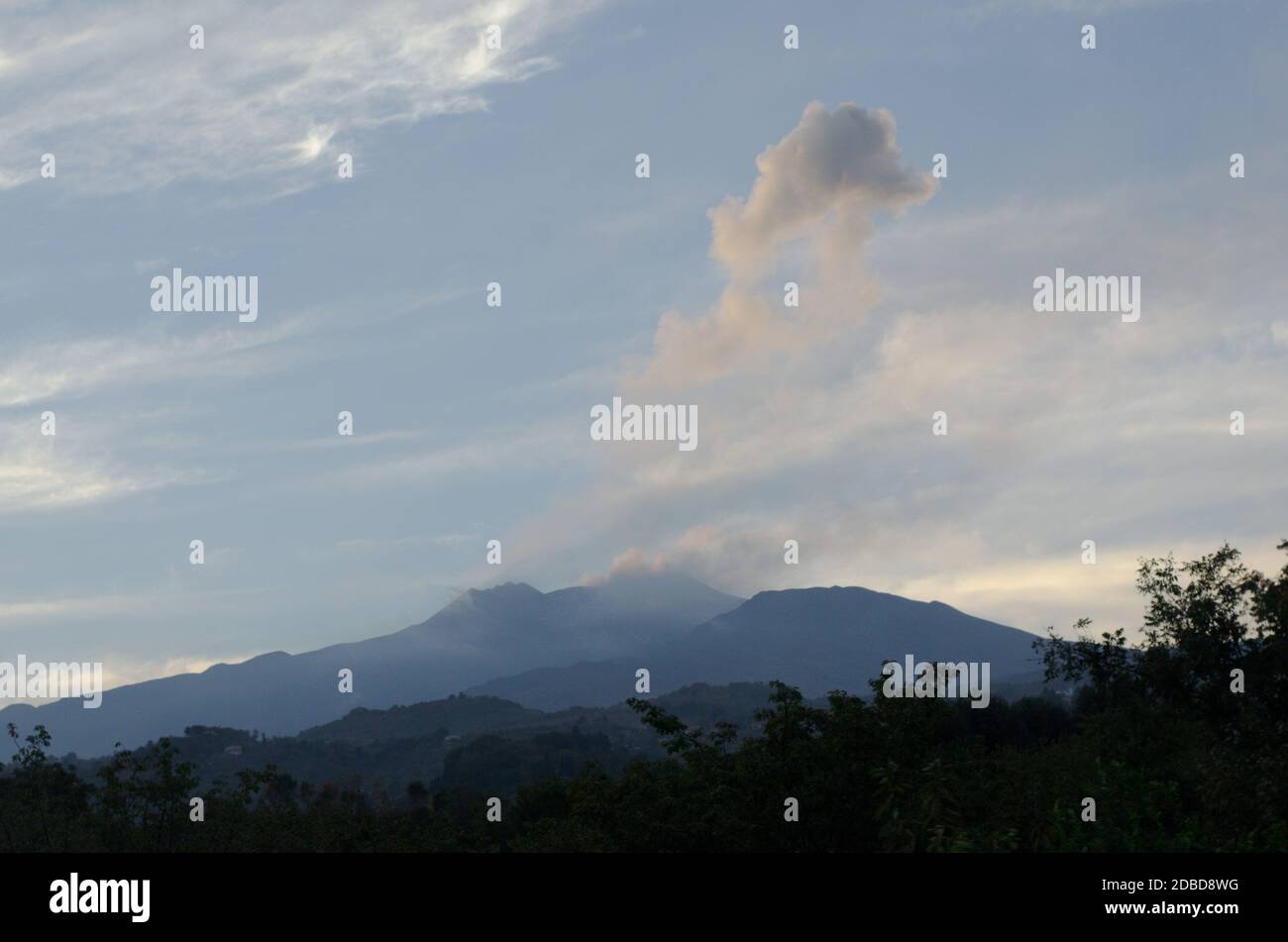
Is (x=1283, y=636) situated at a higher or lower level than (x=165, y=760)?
higher

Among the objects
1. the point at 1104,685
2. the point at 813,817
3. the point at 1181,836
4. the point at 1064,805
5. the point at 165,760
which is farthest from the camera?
the point at 1104,685

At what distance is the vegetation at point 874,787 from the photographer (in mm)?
19125

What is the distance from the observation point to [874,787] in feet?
80.3

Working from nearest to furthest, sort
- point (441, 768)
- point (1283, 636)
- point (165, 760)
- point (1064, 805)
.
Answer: point (1064, 805) → point (165, 760) → point (1283, 636) → point (441, 768)

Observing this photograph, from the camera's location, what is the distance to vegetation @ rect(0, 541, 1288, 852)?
62.7ft
